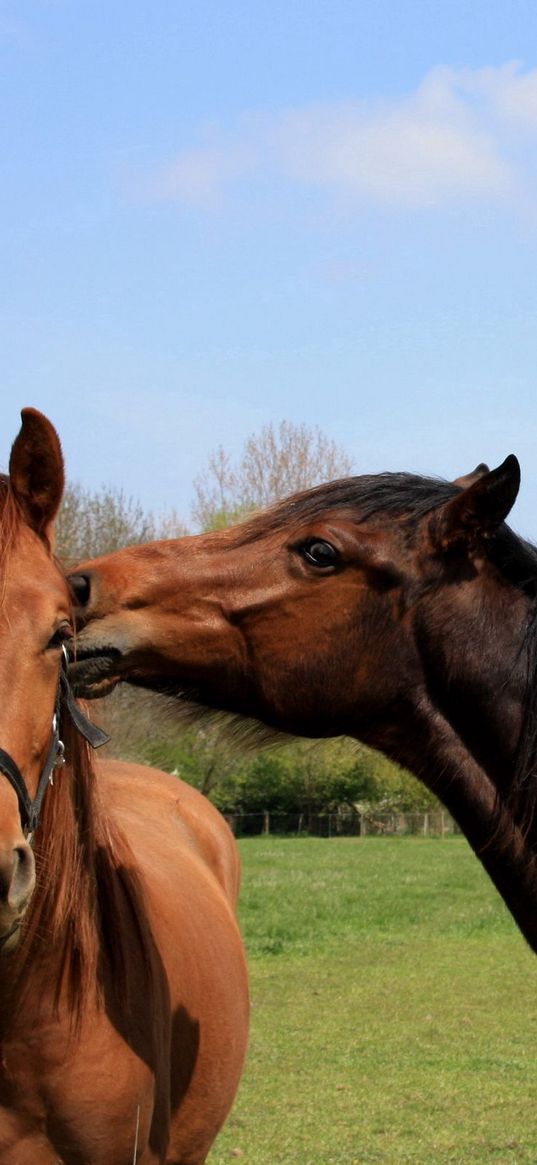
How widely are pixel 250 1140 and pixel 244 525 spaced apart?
4.99 m

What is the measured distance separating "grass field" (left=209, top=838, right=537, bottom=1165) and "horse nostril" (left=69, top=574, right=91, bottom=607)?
458cm

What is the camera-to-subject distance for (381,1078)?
866cm

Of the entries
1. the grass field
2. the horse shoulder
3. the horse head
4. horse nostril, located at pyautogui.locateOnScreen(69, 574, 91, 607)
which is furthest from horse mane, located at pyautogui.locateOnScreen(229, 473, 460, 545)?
the grass field

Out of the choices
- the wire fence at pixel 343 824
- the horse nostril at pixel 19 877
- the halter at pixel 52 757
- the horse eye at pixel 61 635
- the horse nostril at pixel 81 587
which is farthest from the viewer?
the wire fence at pixel 343 824

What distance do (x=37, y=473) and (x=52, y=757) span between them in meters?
0.75

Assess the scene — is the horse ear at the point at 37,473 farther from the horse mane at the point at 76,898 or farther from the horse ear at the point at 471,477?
the horse ear at the point at 471,477

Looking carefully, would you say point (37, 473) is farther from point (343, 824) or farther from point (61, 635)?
point (343, 824)

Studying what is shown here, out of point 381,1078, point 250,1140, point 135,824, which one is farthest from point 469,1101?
point 135,824

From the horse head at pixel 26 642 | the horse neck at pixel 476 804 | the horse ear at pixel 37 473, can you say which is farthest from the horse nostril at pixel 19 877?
the horse neck at pixel 476 804

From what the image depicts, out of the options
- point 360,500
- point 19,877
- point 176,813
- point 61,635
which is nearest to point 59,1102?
point 19,877

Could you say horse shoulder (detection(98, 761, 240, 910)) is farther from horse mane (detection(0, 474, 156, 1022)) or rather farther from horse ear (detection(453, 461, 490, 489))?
horse ear (detection(453, 461, 490, 489))

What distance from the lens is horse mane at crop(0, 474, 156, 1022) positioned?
3293 millimetres

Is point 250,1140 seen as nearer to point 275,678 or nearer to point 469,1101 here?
point 469,1101

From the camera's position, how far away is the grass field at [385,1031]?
7.15m
